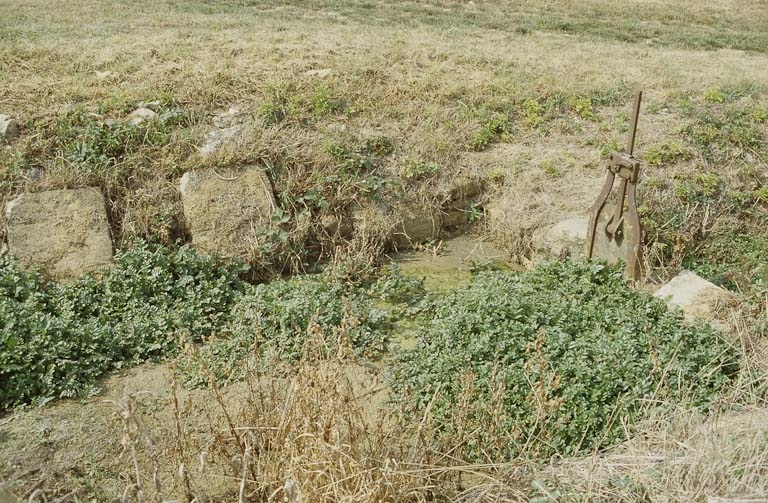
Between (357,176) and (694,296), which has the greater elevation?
(357,176)

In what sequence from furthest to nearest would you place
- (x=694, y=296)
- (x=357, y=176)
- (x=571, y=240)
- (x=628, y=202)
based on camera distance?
(x=357, y=176) < (x=571, y=240) < (x=628, y=202) < (x=694, y=296)

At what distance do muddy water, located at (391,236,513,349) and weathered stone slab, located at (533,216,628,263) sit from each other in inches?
14.8

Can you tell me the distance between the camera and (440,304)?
5.38m

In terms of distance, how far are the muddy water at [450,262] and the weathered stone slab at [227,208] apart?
128 centimetres

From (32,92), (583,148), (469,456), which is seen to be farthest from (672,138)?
(32,92)

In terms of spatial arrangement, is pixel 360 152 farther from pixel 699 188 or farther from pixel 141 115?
pixel 699 188

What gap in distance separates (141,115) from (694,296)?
4.93m

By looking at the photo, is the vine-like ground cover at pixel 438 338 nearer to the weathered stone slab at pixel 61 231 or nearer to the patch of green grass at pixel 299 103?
the weathered stone slab at pixel 61 231

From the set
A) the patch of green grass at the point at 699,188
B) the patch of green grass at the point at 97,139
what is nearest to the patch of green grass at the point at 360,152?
the patch of green grass at the point at 97,139

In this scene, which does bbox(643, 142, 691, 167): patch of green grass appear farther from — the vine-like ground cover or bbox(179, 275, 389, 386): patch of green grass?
bbox(179, 275, 389, 386): patch of green grass

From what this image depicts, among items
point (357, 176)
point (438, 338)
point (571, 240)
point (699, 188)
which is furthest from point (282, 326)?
point (699, 188)

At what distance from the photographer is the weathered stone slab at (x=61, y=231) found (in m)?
5.43

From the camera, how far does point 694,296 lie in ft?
16.1

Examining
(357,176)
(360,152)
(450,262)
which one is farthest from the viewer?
(360,152)
